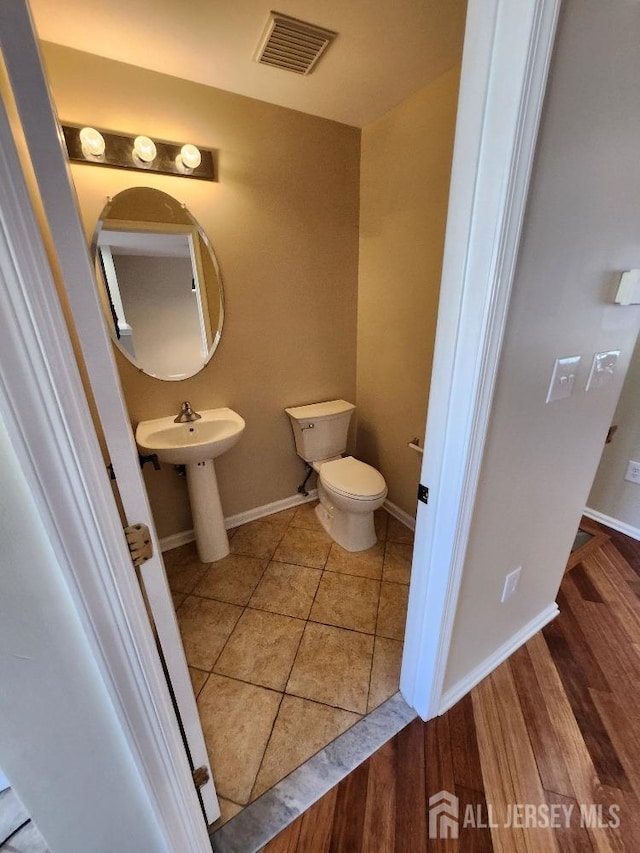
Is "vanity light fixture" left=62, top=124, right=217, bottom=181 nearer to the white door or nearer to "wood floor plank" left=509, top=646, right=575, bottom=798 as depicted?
the white door

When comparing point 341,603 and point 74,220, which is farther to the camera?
point 341,603

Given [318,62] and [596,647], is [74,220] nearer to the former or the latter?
[318,62]

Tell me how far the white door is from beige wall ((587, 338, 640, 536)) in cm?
255

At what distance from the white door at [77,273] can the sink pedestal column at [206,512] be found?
1180 millimetres

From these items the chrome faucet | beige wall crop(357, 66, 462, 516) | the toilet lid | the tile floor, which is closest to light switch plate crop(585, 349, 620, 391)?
beige wall crop(357, 66, 462, 516)

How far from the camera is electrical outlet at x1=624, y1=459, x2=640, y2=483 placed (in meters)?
2.04

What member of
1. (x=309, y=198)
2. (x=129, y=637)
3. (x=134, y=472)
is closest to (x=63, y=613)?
(x=129, y=637)

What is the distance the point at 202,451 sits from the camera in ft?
5.48

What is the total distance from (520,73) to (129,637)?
1200 mm

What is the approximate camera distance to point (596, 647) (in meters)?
1.48

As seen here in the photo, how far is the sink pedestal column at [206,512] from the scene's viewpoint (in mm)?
1865

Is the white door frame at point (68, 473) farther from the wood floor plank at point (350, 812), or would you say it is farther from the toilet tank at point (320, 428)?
the toilet tank at point (320, 428)

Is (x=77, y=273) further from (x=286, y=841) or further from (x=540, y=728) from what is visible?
(x=540, y=728)

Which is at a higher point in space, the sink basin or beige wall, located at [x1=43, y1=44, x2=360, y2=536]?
beige wall, located at [x1=43, y1=44, x2=360, y2=536]
